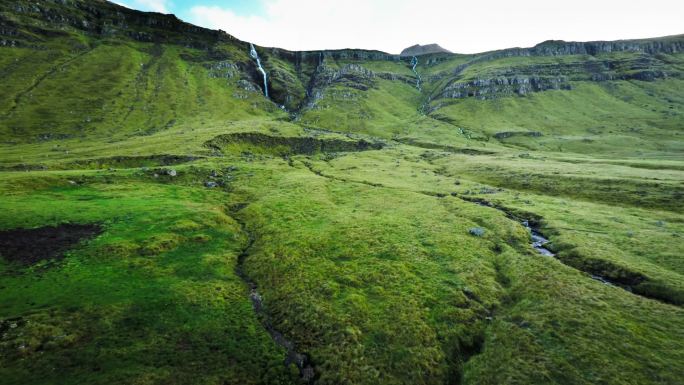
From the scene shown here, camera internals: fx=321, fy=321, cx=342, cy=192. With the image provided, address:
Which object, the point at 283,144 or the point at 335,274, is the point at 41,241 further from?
the point at 283,144

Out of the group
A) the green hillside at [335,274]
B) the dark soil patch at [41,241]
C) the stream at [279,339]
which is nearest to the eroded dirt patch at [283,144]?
the green hillside at [335,274]

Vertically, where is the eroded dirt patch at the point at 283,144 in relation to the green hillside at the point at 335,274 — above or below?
above

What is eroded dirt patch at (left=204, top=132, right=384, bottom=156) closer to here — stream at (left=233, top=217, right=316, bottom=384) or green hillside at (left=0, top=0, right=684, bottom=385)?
green hillside at (left=0, top=0, right=684, bottom=385)

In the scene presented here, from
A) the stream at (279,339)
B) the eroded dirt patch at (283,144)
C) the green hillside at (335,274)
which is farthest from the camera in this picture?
the eroded dirt patch at (283,144)

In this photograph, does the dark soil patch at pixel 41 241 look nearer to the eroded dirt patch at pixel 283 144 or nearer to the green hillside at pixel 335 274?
the green hillside at pixel 335 274

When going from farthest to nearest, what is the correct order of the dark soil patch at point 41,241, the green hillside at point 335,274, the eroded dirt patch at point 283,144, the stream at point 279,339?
the eroded dirt patch at point 283,144 → the dark soil patch at point 41,241 → the stream at point 279,339 → the green hillside at point 335,274

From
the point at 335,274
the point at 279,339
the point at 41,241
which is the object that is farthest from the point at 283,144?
the point at 279,339

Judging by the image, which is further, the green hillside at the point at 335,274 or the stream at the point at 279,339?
the stream at the point at 279,339

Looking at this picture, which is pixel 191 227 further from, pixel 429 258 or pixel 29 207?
pixel 429 258

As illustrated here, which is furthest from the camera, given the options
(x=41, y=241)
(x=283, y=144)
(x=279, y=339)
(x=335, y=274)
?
(x=283, y=144)

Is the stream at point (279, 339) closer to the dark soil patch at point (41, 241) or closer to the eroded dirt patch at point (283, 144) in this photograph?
the dark soil patch at point (41, 241)
